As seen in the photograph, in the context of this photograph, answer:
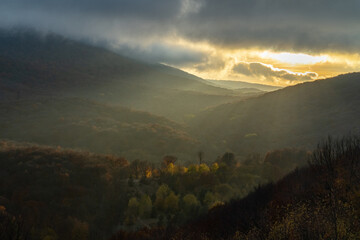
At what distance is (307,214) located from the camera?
12.8 meters

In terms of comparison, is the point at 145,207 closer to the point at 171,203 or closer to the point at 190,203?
the point at 171,203

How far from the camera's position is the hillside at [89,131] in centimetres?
8262

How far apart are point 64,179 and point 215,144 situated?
62.4 metres

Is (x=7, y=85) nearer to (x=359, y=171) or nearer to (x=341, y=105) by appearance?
(x=341, y=105)

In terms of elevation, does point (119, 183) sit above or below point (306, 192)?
below

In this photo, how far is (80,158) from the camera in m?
43.1

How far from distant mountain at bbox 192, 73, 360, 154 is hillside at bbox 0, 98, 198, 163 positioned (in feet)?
46.0

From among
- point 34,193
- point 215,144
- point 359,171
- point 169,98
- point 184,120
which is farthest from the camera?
point 169,98

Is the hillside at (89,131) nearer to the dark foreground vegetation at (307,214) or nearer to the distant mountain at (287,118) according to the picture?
the distant mountain at (287,118)

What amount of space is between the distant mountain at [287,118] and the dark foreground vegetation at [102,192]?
39262 millimetres

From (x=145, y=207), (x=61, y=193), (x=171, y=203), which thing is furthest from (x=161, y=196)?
(x=61, y=193)

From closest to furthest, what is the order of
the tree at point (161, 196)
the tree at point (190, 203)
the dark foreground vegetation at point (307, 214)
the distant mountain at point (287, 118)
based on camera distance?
the dark foreground vegetation at point (307, 214)
the tree at point (190, 203)
the tree at point (161, 196)
the distant mountain at point (287, 118)

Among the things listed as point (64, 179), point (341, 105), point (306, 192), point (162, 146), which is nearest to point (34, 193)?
point (64, 179)

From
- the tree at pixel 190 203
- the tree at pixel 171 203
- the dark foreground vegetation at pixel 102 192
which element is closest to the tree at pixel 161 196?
the dark foreground vegetation at pixel 102 192
